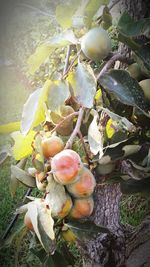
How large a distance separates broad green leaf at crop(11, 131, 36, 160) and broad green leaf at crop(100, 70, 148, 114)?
0.15m

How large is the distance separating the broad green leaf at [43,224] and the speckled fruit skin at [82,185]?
51 mm

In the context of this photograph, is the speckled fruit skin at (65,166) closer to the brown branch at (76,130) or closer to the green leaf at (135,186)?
the brown branch at (76,130)

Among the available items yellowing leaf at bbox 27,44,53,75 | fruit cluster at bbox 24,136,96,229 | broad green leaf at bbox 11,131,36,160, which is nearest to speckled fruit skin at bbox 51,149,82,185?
fruit cluster at bbox 24,136,96,229

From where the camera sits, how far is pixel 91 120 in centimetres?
79

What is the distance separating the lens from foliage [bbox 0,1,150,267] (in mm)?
688

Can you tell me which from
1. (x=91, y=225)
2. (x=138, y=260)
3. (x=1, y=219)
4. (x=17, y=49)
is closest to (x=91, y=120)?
(x=91, y=225)

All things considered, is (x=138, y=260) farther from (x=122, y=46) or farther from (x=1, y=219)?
(x=1, y=219)

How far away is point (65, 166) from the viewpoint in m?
0.65

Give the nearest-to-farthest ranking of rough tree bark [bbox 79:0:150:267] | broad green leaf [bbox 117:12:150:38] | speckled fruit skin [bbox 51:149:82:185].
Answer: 1. speckled fruit skin [bbox 51:149:82:185]
2. broad green leaf [bbox 117:12:150:38]
3. rough tree bark [bbox 79:0:150:267]

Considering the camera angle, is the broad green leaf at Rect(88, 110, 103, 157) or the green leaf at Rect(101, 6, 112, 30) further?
the green leaf at Rect(101, 6, 112, 30)

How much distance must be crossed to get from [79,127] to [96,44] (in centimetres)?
14

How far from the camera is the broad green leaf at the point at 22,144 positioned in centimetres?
78

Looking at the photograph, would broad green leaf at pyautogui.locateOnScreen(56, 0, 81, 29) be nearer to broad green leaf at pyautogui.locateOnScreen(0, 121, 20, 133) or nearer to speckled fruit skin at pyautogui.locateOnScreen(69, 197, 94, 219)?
broad green leaf at pyautogui.locateOnScreen(0, 121, 20, 133)

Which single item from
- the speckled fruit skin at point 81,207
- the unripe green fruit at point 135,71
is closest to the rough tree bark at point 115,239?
the unripe green fruit at point 135,71
